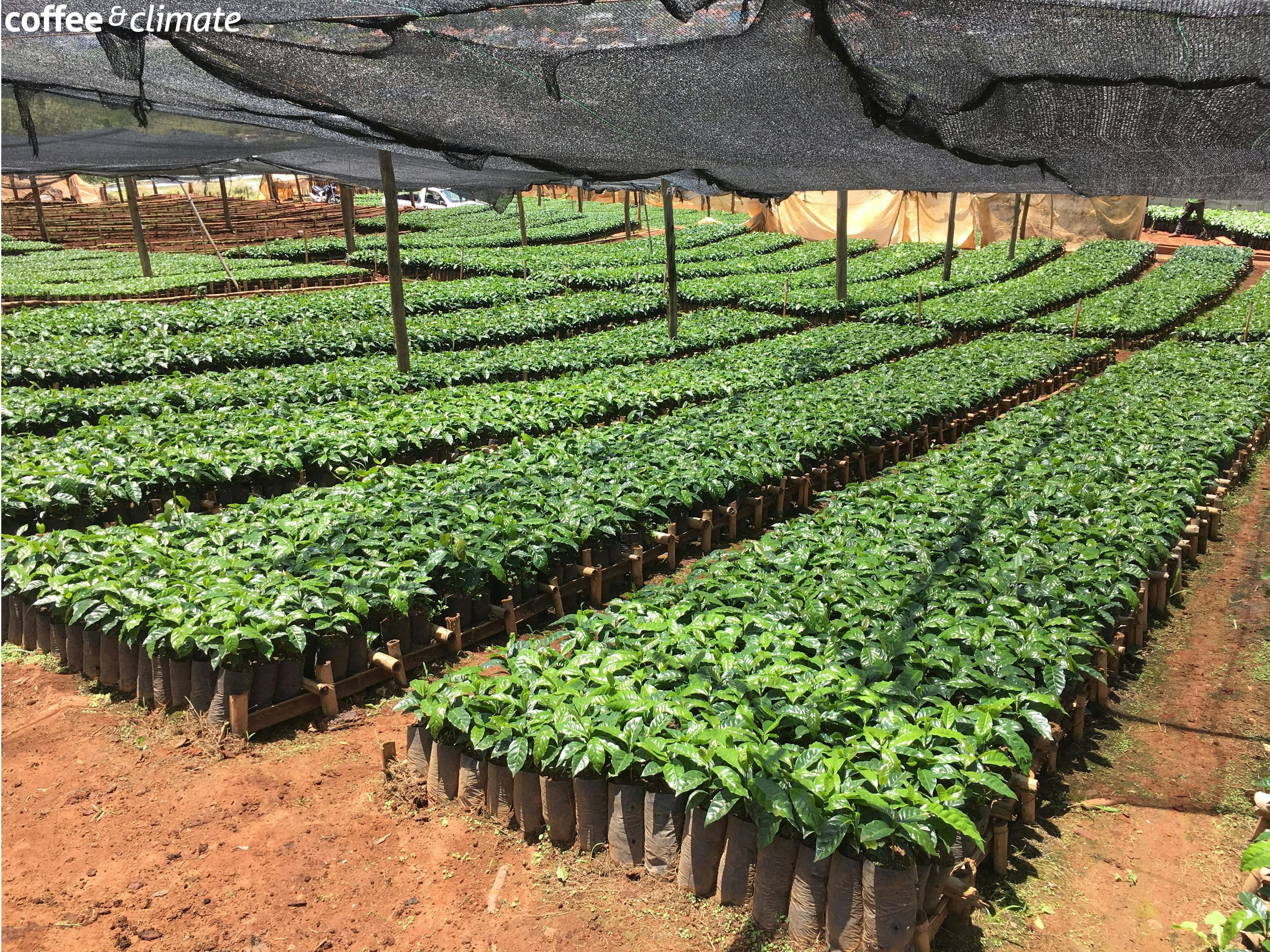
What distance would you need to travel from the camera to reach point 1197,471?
7.89 m

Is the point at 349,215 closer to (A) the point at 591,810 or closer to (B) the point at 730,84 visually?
(B) the point at 730,84

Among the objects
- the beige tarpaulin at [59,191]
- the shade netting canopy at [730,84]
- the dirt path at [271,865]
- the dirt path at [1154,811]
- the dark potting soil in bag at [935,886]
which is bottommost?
the dirt path at [1154,811]

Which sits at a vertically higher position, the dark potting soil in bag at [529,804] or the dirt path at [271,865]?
the dark potting soil in bag at [529,804]

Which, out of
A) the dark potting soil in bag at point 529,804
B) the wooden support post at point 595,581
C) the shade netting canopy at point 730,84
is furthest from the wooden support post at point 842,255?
the dark potting soil in bag at point 529,804

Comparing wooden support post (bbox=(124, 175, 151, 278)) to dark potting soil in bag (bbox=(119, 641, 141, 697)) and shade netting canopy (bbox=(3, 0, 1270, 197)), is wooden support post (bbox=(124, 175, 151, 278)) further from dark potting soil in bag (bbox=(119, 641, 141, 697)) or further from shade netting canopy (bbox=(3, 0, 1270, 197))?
shade netting canopy (bbox=(3, 0, 1270, 197))

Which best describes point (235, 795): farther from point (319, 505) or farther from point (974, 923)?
point (974, 923)

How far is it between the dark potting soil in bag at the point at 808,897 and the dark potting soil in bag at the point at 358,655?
10.5 feet

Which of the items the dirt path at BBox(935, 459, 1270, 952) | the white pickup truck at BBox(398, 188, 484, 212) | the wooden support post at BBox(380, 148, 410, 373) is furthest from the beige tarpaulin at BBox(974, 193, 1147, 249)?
the dirt path at BBox(935, 459, 1270, 952)

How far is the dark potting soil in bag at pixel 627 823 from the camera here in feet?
13.2

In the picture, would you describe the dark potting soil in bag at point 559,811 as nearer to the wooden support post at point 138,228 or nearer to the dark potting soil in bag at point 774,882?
the dark potting soil in bag at point 774,882

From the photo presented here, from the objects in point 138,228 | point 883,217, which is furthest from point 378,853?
point 883,217

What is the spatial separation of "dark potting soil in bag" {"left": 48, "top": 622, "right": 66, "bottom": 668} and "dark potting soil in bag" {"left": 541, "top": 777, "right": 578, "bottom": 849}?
3.82 meters

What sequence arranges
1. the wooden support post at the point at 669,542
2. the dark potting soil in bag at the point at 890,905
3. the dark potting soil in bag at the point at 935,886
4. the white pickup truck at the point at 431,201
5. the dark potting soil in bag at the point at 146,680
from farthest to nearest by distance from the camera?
1. the white pickup truck at the point at 431,201
2. the wooden support post at the point at 669,542
3. the dark potting soil in bag at the point at 146,680
4. the dark potting soil in bag at the point at 935,886
5. the dark potting soil in bag at the point at 890,905

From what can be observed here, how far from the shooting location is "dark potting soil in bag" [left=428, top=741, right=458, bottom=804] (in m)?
4.52
